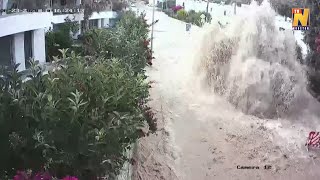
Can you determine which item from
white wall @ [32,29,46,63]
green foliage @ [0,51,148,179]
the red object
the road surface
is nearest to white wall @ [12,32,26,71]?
white wall @ [32,29,46,63]

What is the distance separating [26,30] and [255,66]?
2.36 metres

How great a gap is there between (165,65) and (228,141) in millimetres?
2075

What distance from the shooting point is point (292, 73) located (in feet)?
13.4

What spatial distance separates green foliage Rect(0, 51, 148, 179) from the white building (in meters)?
1.17

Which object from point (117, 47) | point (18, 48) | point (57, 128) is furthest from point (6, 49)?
point (57, 128)

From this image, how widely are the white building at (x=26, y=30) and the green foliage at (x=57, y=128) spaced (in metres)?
1.17

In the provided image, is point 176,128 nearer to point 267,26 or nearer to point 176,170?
point 176,170

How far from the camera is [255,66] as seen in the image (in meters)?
4.14

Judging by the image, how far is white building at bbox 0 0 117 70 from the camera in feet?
10.7

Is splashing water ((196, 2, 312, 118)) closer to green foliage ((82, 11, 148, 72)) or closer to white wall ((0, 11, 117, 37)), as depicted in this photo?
green foliage ((82, 11, 148, 72))

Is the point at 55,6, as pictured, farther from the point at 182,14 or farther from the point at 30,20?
the point at 182,14

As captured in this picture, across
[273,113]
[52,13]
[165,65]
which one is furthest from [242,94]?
[52,13]

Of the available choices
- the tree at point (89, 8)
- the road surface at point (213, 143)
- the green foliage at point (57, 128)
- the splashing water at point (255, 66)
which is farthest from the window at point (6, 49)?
the splashing water at point (255, 66)

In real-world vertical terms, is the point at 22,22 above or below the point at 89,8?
below
